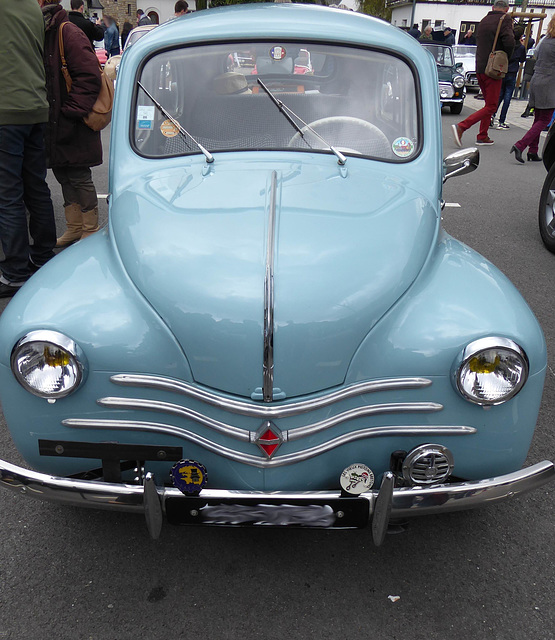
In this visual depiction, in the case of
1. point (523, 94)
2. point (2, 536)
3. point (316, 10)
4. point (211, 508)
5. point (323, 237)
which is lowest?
point (523, 94)

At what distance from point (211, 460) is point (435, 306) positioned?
2.85 ft

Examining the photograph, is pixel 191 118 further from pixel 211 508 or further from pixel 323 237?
pixel 211 508

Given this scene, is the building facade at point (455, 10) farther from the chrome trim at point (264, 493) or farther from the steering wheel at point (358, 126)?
the chrome trim at point (264, 493)

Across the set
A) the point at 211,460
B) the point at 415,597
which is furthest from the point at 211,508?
the point at 415,597

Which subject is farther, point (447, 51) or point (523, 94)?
point (523, 94)

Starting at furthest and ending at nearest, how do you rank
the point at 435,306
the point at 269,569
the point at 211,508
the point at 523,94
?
the point at 523,94
the point at 269,569
the point at 435,306
the point at 211,508

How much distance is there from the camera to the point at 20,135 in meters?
4.29

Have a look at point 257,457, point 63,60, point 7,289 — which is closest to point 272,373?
A: point 257,457

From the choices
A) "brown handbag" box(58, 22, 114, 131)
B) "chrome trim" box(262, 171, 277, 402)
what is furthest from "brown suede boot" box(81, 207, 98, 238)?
"chrome trim" box(262, 171, 277, 402)

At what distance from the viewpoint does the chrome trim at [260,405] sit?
1.87 m

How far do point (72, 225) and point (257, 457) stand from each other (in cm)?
406

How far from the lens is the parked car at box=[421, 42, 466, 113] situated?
13734 mm

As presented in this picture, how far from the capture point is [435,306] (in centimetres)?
208

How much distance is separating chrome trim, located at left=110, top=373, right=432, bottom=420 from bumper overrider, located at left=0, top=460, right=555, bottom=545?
245mm
